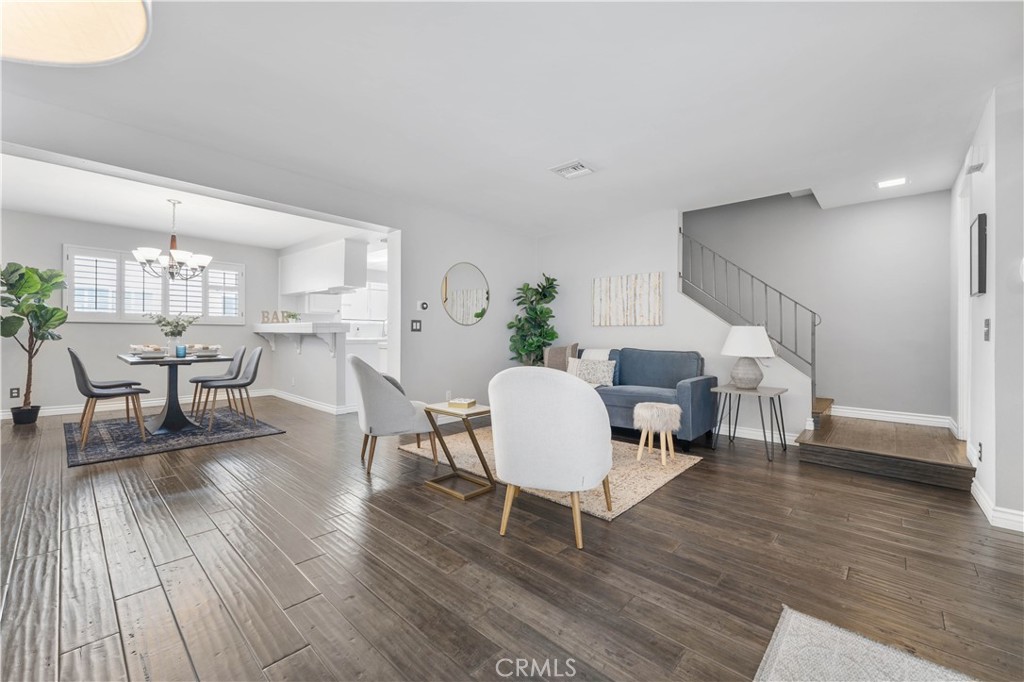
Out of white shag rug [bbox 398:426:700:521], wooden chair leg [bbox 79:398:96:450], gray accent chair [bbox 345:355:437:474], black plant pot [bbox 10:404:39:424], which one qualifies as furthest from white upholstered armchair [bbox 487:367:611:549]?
black plant pot [bbox 10:404:39:424]

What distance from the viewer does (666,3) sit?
6.29 ft

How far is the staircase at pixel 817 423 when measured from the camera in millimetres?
3301

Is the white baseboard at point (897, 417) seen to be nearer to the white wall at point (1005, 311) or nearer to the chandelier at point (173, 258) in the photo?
the white wall at point (1005, 311)

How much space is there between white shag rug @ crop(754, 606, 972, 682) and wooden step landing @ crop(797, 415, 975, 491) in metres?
2.49

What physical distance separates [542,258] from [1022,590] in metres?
5.60

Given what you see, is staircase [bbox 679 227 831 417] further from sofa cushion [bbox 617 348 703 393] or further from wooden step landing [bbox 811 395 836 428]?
sofa cushion [bbox 617 348 703 393]

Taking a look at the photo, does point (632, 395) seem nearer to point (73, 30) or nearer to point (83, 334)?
point (73, 30)

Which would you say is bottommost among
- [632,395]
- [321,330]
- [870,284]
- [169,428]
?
[169,428]

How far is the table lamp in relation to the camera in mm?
4027

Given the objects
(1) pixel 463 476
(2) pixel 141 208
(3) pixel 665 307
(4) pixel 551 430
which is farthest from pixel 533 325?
(2) pixel 141 208

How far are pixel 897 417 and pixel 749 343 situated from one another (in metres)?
2.36

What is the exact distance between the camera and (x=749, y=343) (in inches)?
160

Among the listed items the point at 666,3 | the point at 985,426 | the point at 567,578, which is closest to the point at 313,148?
the point at 666,3

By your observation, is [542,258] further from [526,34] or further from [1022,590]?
[1022,590]
